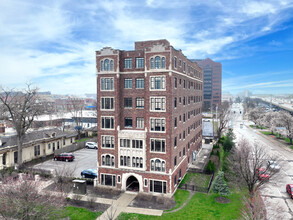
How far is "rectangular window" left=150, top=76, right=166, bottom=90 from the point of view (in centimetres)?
2837

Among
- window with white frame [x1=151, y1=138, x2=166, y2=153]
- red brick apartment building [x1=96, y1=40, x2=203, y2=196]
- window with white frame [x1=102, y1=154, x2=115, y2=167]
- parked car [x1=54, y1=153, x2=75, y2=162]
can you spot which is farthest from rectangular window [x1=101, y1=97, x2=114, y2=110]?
parked car [x1=54, y1=153, x2=75, y2=162]

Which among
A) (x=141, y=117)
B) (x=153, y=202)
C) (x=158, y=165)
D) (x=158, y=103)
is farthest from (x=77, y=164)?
(x=158, y=103)

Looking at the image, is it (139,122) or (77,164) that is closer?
(139,122)

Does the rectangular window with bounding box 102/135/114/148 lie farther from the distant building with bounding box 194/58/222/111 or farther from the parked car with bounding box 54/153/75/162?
the distant building with bounding box 194/58/222/111

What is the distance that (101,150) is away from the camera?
104ft

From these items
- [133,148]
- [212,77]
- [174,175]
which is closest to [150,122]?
[133,148]

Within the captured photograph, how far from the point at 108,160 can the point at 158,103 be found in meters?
11.2

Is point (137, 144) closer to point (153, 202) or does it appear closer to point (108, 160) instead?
point (108, 160)

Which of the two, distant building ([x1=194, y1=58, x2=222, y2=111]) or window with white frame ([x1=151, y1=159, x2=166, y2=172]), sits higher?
distant building ([x1=194, y1=58, x2=222, y2=111])

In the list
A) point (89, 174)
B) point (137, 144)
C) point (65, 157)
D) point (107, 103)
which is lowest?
point (89, 174)

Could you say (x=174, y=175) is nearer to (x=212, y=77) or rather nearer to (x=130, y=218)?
(x=130, y=218)

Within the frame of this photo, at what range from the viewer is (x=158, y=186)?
29062mm

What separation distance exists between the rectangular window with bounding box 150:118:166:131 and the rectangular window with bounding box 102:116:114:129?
5.95 m

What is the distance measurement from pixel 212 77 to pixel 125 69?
510 ft
